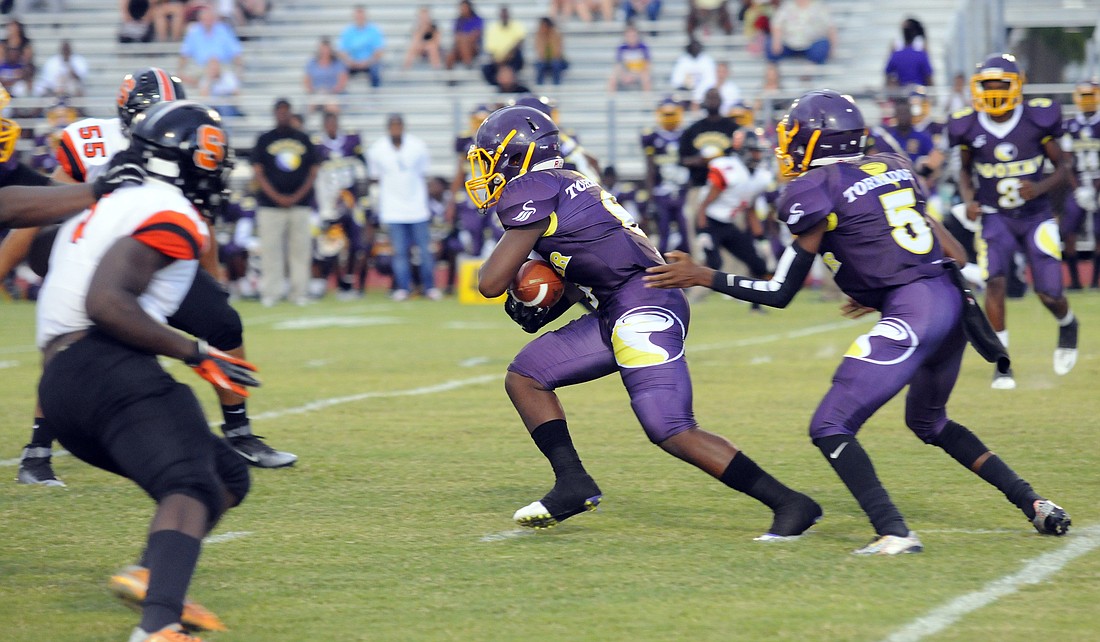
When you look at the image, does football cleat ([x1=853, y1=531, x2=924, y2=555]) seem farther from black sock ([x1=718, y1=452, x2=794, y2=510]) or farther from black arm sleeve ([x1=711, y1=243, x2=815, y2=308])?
black arm sleeve ([x1=711, y1=243, x2=815, y2=308])

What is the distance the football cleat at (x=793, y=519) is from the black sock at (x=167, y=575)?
2104 millimetres

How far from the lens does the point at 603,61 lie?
20.3 meters

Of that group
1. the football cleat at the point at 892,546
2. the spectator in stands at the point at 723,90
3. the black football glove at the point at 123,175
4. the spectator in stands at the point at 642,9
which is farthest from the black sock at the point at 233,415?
the spectator in stands at the point at 642,9

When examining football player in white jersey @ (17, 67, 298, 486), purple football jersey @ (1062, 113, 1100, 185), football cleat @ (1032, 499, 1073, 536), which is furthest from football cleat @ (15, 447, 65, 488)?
purple football jersey @ (1062, 113, 1100, 185)

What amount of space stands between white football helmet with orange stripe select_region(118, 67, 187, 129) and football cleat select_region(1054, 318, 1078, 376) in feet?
17.9

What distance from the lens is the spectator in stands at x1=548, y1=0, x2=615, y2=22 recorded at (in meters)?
20.5

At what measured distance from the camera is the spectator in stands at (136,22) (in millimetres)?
21422

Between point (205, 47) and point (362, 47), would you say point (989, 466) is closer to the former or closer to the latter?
point (362, 47)

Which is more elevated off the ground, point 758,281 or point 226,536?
point 758,281

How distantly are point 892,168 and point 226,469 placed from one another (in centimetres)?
253

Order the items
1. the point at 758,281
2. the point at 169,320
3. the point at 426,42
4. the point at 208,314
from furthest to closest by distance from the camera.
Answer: the point at 426,42 → the point at 208,314 → the point at 169,320 → the point at 758,281

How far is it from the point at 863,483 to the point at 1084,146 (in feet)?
38.1

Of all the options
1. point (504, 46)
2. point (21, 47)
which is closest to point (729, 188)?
point (504, 46)

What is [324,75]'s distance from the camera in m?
19.6
